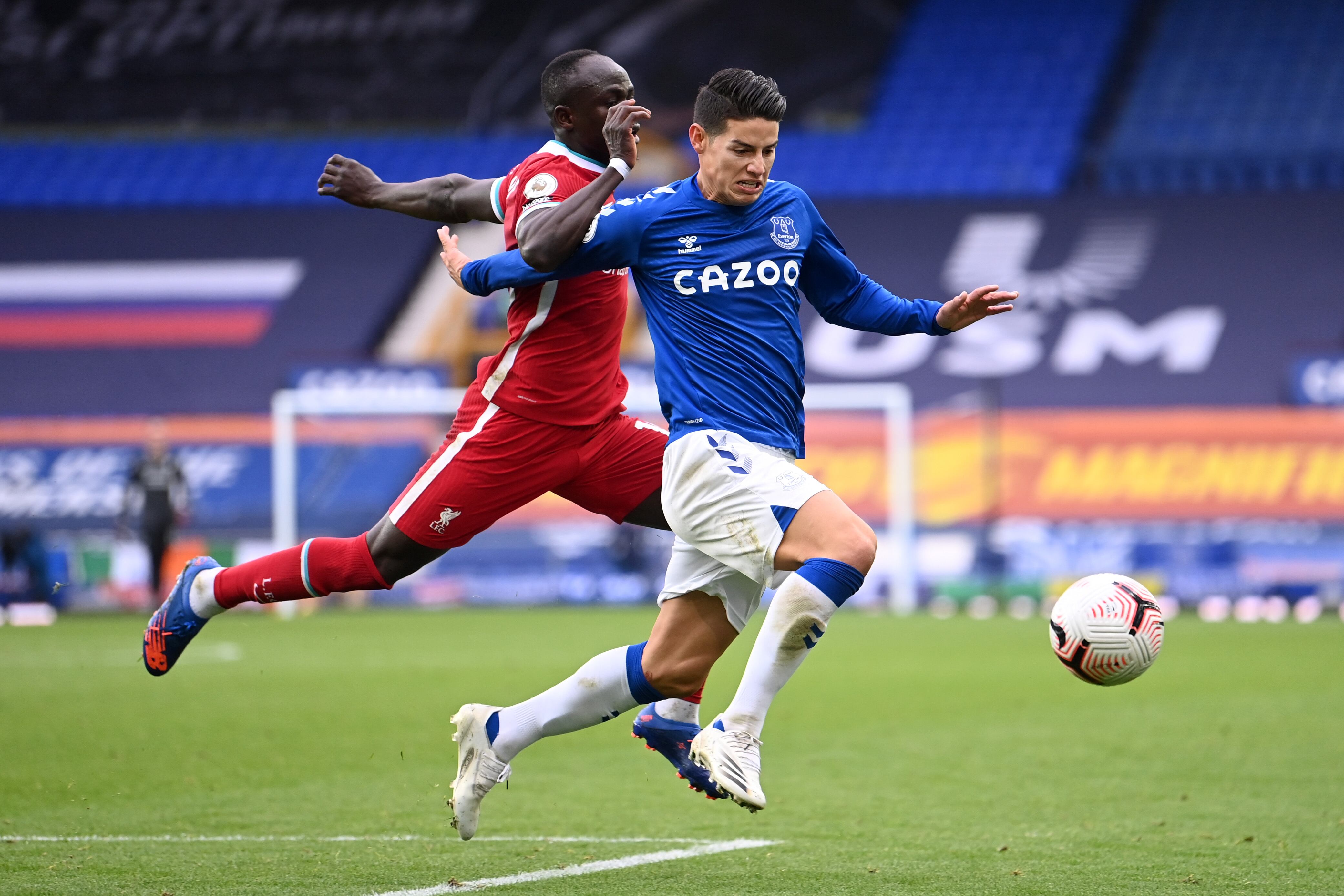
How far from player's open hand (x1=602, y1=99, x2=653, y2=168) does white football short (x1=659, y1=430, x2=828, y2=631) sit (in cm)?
87

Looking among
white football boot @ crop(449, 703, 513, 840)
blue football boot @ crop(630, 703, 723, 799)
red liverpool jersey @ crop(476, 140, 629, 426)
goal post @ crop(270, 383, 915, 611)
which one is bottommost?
white football boot @ crop(449, 703, 513, 840)

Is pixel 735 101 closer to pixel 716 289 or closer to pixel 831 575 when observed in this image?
pixel 716 289

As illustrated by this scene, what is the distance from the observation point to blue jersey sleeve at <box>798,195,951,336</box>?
5.36 meters

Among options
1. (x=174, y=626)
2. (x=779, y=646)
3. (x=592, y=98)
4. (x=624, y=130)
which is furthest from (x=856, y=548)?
(x=174, y=626)

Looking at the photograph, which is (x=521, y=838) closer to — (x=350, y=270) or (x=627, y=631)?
(x=627, y=631)

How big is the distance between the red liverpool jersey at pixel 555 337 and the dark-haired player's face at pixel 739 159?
0.57 metres

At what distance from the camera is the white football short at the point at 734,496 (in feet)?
16.3

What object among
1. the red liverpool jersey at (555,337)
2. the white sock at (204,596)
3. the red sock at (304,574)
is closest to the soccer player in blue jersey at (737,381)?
the red liverpool jersey at (555,337)

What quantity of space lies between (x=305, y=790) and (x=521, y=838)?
1.47 meters

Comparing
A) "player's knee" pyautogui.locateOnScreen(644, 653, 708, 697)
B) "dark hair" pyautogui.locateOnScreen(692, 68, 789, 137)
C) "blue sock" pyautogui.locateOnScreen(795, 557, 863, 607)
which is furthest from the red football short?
"dark hair" pyautogui.locateOnScreen(692, 68, 789, 137)

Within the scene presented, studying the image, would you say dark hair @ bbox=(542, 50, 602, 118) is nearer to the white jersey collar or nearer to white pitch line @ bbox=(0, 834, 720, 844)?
the white jersey collar

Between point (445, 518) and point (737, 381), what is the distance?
1.13 metres

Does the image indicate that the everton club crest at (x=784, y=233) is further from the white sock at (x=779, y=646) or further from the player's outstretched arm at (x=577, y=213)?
the white sock at (x=779, y=646)

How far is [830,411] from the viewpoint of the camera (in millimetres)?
19906
